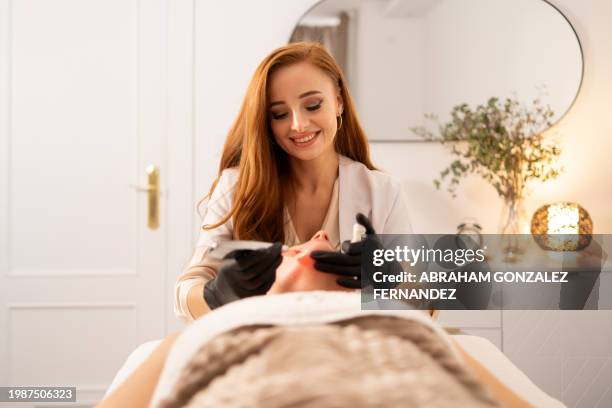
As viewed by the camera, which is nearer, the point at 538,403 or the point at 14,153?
the point at 538,403

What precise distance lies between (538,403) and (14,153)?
7.89ft

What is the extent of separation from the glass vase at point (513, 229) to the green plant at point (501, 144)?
1.7 inches

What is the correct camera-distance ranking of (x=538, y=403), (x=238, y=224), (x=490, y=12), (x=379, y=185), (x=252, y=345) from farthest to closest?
(x=490, y=12) → (x=379, y=185) → (x=238, y=224) → (x=538, y=403) → (x=252, y=345)

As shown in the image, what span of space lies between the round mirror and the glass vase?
42 centimetres

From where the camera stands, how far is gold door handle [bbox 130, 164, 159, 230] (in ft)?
9.05

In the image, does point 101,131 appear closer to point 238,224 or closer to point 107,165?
point 107,165

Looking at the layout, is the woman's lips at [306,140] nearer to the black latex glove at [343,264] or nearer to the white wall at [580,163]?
the black latex glove at [343,264]

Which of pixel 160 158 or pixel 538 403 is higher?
pixel 160 158

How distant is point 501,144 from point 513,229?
35 cm

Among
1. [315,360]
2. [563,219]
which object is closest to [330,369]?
[315,360]

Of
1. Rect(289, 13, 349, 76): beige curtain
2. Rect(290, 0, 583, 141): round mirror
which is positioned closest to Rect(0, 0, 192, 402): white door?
Rect(289, 13, 349, 76): beige curtain

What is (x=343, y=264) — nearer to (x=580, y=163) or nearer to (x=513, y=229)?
(x=513, y=229)

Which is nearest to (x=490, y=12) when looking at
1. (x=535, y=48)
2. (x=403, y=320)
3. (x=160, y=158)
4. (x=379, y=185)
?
(x=535, y=48)

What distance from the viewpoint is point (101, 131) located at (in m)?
2.76
